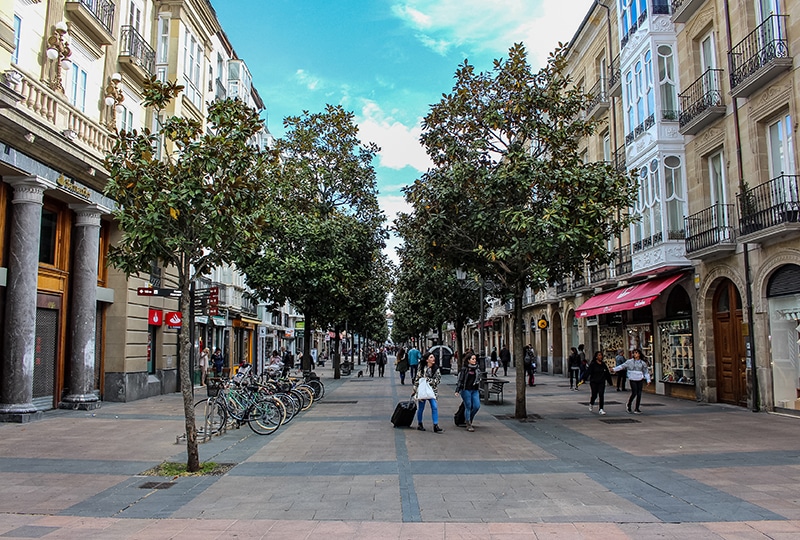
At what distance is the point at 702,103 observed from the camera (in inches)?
688

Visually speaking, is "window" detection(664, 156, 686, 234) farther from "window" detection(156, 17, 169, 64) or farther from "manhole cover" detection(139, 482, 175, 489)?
"window" detection(156, 17, 169, 64)

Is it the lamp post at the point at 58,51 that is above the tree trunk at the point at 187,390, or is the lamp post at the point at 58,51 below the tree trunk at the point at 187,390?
above

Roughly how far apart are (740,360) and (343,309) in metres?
15.8

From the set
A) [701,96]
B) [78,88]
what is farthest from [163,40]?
[701,96]

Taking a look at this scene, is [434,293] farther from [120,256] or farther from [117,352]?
[120,256]

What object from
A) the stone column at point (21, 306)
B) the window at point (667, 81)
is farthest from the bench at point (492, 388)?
the stone column at point (21, 306)

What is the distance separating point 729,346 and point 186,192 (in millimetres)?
15307

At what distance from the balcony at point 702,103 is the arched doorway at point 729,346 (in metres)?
4.54

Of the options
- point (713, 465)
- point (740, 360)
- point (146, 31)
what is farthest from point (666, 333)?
point (146, 31)

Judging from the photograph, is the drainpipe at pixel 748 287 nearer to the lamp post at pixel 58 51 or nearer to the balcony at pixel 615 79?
the balcony at pixel 615 79

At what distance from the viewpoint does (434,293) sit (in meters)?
31.1

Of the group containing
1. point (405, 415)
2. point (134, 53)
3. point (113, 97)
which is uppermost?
point (134, 53)

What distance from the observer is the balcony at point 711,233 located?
16391 millimetres

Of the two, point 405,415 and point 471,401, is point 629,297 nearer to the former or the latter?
point 471,401
